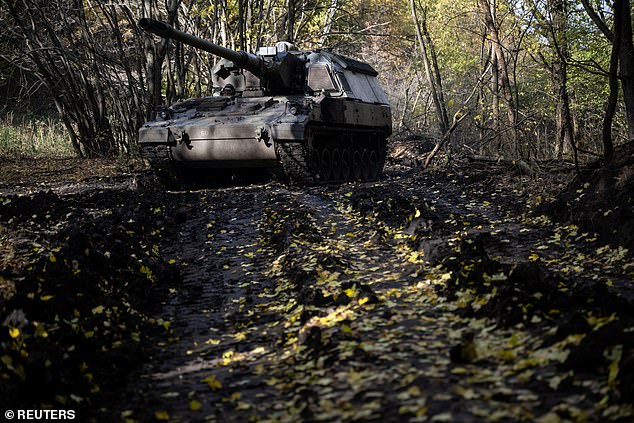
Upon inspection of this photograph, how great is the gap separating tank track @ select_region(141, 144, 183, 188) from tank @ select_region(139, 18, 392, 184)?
18 mm

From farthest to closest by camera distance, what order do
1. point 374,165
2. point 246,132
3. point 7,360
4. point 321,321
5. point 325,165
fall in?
point 374,165
point 325,165
point 246,132
point 321,321
point 7,360

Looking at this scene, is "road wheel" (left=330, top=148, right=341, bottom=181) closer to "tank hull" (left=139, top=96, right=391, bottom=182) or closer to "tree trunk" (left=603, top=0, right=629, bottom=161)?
"tank hull" (left=139, top=96, right=391, bottom=182)

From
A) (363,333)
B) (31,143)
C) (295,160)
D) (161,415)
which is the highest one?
(31,143)

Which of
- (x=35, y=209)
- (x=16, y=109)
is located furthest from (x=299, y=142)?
(x=16, y=109)

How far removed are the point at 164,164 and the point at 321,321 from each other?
405 inches

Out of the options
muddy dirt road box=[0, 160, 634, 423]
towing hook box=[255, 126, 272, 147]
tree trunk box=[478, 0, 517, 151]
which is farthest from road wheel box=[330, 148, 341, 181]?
muddy dirt road box=[0, 160, 634, 423]

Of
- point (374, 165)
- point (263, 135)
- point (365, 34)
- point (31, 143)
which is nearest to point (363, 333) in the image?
point (263, 135)

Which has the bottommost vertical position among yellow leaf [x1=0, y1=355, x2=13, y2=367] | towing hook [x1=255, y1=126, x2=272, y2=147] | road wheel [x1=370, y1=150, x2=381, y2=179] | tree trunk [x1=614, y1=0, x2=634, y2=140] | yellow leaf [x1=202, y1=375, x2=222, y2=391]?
yellow leaf [x1=202, y1=375, x2=222, y2=391]

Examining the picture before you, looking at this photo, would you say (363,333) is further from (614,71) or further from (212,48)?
(212,48)

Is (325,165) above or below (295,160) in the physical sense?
below

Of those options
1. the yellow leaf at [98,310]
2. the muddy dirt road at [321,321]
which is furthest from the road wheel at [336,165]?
the yellow leaf at [98,310]

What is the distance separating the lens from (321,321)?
18.4ft

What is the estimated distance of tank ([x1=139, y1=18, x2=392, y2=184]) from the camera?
1462cm

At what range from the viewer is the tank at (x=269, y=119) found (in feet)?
48.0
